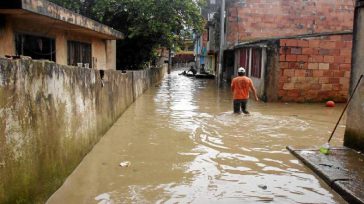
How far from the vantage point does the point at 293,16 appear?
24.6 metres

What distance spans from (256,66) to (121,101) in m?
8.61

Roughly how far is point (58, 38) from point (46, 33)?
92cm

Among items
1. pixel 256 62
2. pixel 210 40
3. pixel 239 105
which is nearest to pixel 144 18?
pixel 256 62

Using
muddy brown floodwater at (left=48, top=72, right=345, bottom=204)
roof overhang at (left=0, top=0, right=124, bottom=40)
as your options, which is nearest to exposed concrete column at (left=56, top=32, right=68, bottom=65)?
roof overhang at (left=0, top=0, right=124, bottom=40)

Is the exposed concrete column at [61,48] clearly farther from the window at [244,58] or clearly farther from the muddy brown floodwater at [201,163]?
the window at [244,58]

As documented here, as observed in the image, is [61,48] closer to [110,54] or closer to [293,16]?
[110,54]

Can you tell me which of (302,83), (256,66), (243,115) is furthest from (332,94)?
(243,115)

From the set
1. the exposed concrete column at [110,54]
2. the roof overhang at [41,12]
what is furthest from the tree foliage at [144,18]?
the roof overhang at [41,12]

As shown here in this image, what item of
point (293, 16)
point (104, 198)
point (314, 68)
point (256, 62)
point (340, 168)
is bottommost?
point (104, 198)

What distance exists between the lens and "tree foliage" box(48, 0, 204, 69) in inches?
750

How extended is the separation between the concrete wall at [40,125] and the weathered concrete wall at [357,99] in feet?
15.8

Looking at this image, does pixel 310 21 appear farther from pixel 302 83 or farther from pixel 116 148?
pixel 116 148

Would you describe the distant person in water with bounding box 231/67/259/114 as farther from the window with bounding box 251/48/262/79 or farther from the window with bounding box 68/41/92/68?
the window with bounding box 68/41/92/68

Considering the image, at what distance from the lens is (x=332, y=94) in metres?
15.5
